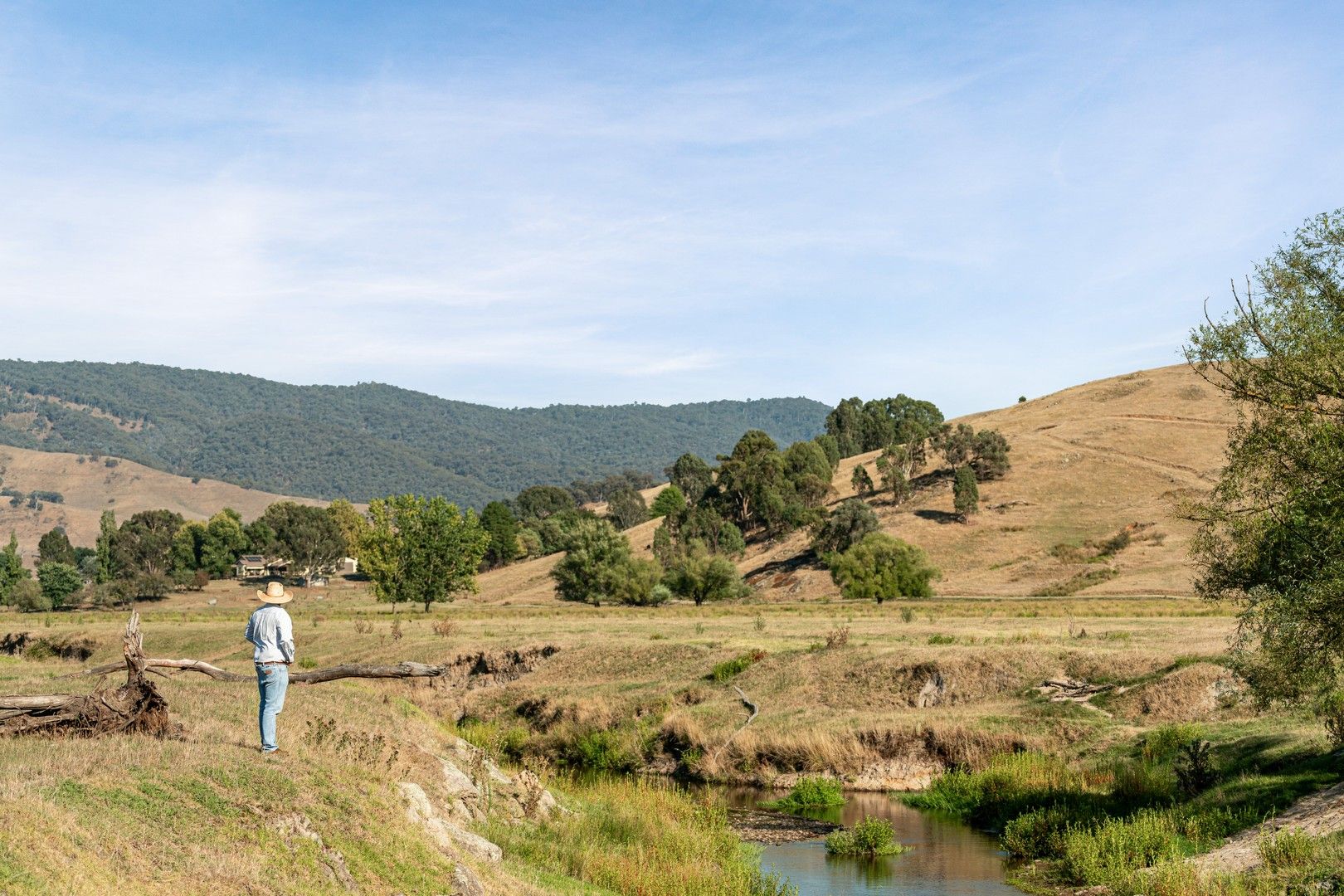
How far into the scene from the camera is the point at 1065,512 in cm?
13325

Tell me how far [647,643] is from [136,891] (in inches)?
1502

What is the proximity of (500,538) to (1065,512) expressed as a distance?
90.4 m

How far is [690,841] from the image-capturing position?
23.0 meters

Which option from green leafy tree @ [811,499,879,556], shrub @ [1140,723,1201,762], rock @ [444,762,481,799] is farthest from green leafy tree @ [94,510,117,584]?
shrub @ [1140,723,1201,762]

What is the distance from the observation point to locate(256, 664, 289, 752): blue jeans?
1653 centimetres

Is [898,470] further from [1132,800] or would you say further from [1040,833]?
[1040,833]

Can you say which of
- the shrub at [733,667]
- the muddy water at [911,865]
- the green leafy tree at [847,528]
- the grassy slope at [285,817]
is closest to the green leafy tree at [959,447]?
the green leafy tree at [847,528]

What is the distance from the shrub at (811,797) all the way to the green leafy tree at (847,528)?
3501 inches

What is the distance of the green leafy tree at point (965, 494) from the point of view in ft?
440

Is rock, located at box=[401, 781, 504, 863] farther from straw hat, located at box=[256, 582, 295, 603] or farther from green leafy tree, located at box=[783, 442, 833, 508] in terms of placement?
green leafy tree, located at box=[783, 442, 833, 508]

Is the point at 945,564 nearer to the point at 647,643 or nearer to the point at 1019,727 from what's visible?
the point at 647,643

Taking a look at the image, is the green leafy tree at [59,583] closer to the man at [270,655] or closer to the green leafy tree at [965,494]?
the green leafy tree at [965,494]

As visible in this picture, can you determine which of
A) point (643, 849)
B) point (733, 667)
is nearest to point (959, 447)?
point (733, 667)

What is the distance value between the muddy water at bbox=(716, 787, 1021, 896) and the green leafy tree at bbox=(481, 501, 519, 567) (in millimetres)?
156525
